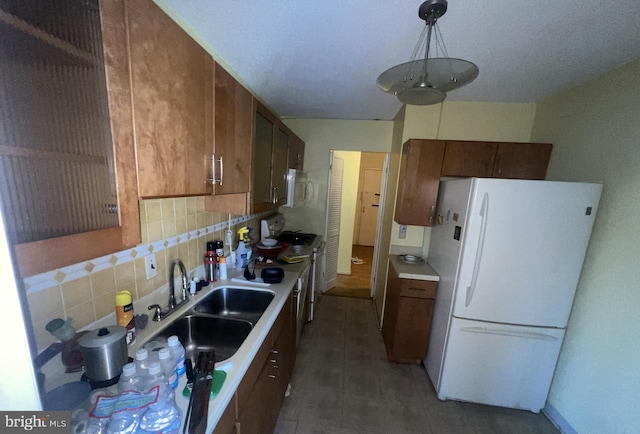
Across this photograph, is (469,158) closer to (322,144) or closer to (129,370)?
(322,144)

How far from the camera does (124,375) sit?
666 millimetres

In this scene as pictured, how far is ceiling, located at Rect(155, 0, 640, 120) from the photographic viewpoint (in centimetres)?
107

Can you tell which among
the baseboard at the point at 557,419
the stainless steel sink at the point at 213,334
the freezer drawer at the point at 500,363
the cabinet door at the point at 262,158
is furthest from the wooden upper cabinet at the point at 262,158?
the baseboard at the point at 557,419

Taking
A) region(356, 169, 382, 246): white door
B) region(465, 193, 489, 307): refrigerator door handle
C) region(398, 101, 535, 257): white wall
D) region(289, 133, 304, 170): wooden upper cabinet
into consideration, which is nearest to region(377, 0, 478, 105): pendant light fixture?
region(465, 193, 489, 307): refrigerator door handle

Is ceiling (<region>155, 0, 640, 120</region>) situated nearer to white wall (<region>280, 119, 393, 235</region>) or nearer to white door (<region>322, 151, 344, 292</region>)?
white wall (<region>280, 119, 393, 235</region>)

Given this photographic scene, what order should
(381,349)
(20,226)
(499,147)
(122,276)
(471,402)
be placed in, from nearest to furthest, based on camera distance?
(20,226)
(122,276)
(471,402)
(499,147)
(381,349)

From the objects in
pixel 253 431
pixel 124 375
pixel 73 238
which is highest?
pixel 73 238

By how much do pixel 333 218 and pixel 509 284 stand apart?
7.12 feet

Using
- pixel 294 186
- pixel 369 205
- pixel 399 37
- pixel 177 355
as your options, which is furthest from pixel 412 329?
pixel 369 205

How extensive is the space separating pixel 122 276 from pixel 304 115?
8.47 ft

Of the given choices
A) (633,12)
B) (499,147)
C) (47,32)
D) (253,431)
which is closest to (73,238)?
(47,32)

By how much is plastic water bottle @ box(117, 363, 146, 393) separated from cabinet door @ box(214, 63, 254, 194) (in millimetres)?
727

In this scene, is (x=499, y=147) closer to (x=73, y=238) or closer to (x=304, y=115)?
(x=304, y=115)

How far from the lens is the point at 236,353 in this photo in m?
0.95
